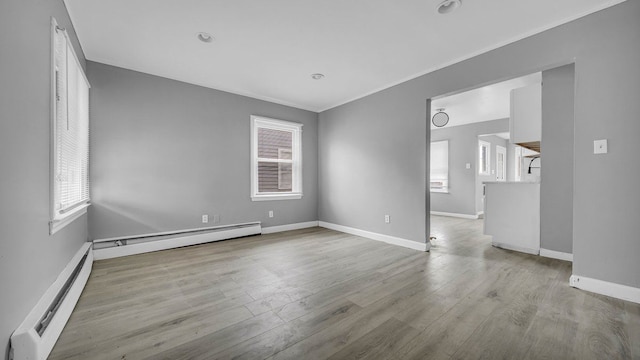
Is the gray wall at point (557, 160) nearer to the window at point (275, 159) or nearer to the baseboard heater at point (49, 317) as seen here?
the window at point (275, 159)

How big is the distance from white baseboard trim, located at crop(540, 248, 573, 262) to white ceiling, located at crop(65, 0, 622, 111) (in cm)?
265

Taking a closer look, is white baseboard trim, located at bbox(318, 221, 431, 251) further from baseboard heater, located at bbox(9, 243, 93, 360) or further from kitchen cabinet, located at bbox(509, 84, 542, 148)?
baseboard heater, located at bbox(9, 243, 93, 360)

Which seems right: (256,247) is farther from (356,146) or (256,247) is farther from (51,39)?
(51,39)

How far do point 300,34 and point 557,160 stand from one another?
11.6 ft

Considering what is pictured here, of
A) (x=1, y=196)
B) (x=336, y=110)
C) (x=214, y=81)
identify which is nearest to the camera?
(x=1, y=196)

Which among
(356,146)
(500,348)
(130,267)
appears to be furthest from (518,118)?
(130,267)

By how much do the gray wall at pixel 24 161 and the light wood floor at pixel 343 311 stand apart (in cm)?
44

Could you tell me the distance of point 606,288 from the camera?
2.13 m

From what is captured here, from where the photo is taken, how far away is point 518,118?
3521 millimetres

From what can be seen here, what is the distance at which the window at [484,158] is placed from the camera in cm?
702

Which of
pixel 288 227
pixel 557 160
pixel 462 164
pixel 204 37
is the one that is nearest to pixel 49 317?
pixel 204 37

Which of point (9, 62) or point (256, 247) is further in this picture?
point (256, 247)

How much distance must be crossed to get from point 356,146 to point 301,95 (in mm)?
1373

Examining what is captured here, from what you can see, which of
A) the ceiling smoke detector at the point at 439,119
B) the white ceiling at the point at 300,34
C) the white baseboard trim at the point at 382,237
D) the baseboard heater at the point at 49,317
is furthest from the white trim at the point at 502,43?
the baseboard heater at the point at 49,317
